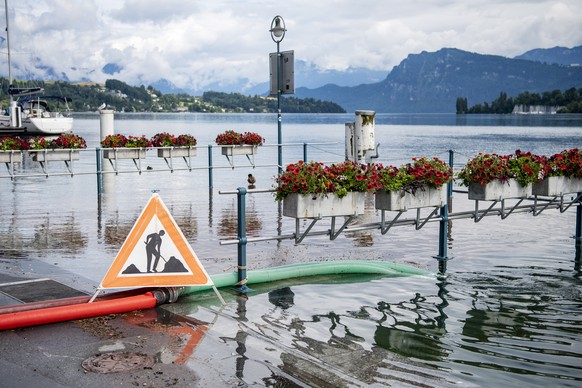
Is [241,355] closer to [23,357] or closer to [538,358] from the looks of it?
[23,357]

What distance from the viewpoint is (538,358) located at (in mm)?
7500

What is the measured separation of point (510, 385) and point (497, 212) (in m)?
6.32

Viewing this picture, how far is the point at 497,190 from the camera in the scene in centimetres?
1193

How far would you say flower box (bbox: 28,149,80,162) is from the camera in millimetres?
19625

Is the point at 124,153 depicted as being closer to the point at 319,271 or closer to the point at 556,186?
the point at 319,271

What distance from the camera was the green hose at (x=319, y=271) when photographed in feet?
30.9

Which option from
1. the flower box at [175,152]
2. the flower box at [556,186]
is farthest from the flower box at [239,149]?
the flower box at [556,186]

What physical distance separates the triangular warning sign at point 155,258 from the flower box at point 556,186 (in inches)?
281

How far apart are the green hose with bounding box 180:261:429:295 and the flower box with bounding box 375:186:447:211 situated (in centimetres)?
94

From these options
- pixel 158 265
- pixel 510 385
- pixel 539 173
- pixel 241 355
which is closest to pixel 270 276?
pixel 158 265

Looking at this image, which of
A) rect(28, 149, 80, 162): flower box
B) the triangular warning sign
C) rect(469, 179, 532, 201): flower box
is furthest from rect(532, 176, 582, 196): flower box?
rect(28, 149, 80, 162): flower box

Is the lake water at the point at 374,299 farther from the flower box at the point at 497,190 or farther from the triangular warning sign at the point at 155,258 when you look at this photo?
the flower box at the point at 497,190

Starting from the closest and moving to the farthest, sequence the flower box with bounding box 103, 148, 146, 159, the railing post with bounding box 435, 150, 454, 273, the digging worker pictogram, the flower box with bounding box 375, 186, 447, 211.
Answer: the digging worker pictogram, the flower box with bounding box 375, 186, 447, 211, the railing post with bounding box 435, 150, 454, 273, the flower box with bounding box 103, 148, 146, 159

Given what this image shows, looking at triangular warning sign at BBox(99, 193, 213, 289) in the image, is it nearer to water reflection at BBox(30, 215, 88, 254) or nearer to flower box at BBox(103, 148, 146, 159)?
water reflection at BBox(30, 215, 88, 254)
